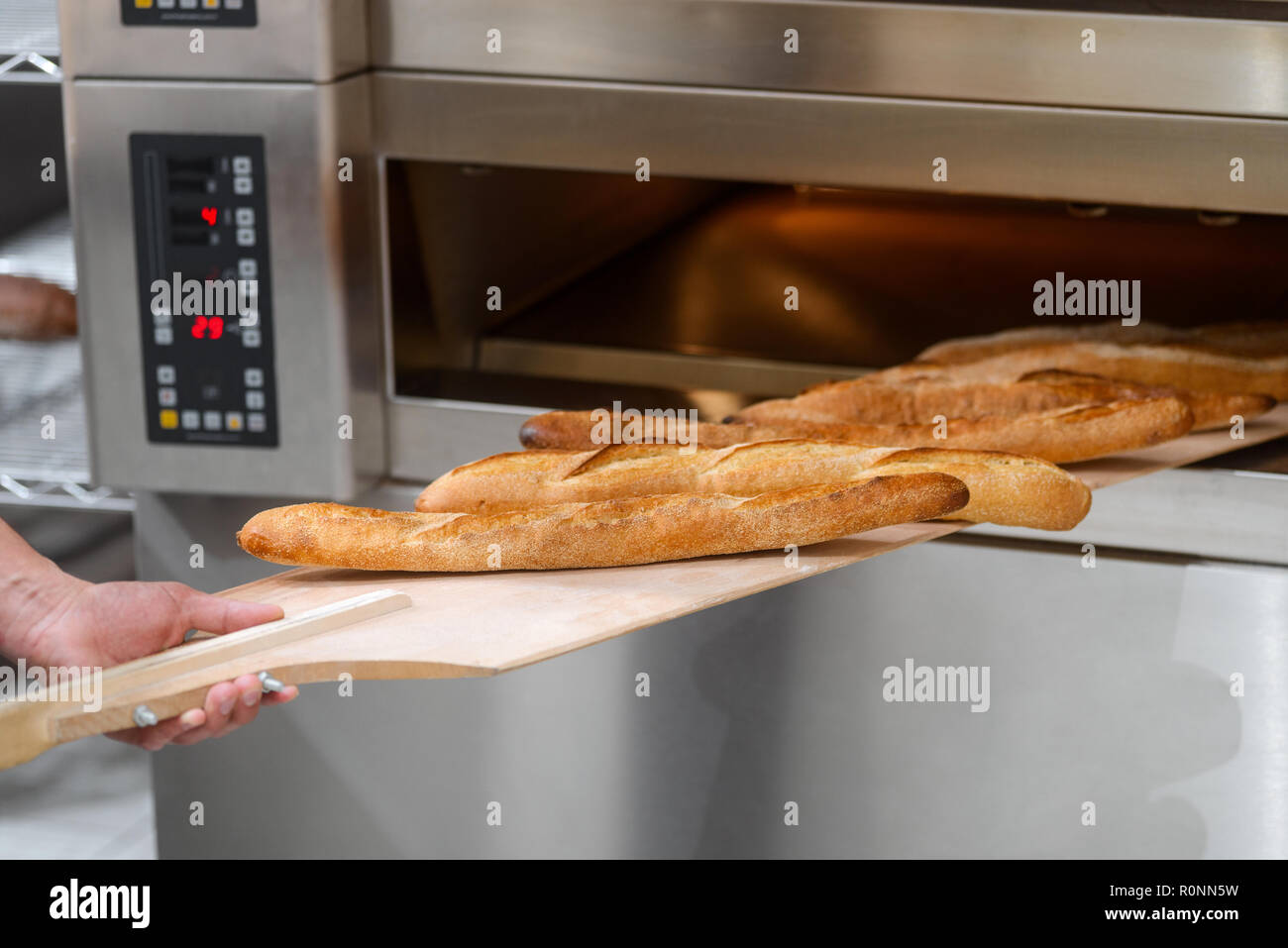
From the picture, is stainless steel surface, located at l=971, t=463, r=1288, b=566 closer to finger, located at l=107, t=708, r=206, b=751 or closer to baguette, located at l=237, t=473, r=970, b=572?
baguette, located at l=237, t=473, r=970, b=572

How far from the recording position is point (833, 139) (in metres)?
1.07

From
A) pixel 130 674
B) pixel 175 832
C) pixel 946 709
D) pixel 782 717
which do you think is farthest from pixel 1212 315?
pixel 175 832

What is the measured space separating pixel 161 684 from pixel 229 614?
0.24ft

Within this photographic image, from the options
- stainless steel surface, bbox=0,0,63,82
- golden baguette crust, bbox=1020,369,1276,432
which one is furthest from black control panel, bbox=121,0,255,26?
golden baguette crust, bbox=1020,369,1276,432

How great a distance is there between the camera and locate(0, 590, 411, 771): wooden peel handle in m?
0.65

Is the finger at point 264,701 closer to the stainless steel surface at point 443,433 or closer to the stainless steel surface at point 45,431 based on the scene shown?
the stainless steel surface at point 443,433

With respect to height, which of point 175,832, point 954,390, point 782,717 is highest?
point 954,390

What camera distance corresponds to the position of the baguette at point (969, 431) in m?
0.93

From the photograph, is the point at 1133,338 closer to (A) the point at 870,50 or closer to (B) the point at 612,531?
(A) the point at 870,50

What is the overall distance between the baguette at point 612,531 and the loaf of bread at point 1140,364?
28 centimetres

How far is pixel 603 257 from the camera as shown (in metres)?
1.43

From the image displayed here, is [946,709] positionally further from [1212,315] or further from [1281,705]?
[1212,315]

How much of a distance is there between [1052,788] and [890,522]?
481 mm

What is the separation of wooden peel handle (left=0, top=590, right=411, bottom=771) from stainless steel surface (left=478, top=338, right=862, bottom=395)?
0.58 m
